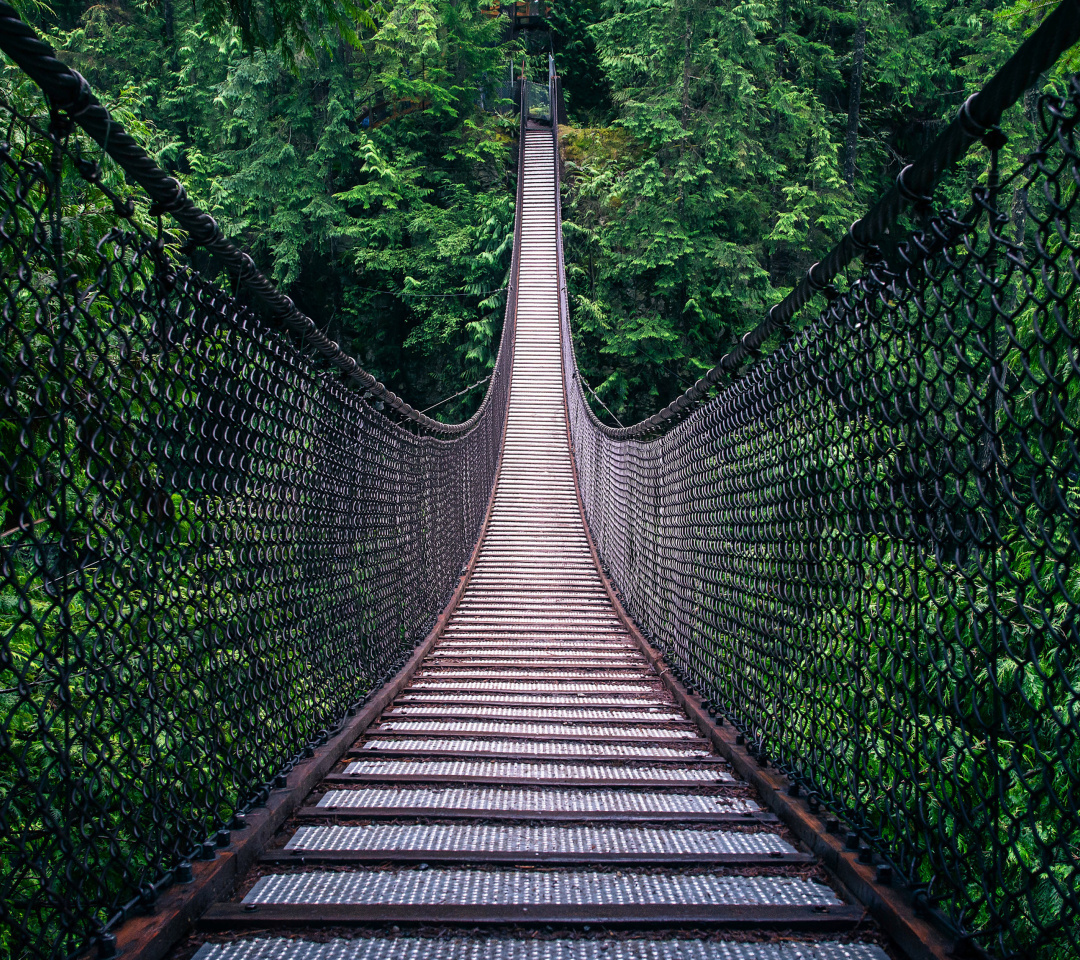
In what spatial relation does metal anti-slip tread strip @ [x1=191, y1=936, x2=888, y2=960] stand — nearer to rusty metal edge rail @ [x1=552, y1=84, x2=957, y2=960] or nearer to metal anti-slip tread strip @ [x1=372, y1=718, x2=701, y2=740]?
rusty metal edge rail @ [x1=552, y1=84, x2=957, y2=960]

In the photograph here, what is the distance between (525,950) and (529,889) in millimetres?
171

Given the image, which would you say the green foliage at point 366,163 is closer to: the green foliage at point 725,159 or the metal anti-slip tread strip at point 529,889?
the green foliage at point 725,159

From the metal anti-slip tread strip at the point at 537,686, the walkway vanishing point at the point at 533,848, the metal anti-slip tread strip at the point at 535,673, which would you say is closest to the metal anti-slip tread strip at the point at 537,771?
the walkway vanishing point at the point at 533,848

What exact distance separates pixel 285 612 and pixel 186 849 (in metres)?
0.65

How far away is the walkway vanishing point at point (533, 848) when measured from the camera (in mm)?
1141

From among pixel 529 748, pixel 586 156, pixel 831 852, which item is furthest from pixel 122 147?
pixel 586 156

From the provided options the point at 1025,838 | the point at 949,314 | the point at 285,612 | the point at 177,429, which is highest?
the point at 949,314

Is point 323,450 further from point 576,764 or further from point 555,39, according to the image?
point 555,39

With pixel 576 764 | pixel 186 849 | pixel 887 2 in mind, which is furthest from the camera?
pixel 887 2

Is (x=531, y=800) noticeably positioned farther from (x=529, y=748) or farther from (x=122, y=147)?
(x=122, y=147)

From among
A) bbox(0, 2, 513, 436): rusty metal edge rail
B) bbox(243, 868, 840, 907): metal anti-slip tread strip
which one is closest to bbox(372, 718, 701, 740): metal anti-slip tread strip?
bbox(243, 868, 840, 907): metal anti-slip tread strip

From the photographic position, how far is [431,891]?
1.27 meters

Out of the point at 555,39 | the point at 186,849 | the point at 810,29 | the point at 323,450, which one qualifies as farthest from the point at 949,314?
the point at 555,39

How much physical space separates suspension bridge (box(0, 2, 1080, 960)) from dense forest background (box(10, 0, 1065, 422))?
1043 centimetres
